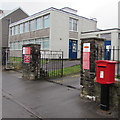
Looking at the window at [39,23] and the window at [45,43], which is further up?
the window at [39,23]

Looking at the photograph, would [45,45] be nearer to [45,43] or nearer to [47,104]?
[45,43]

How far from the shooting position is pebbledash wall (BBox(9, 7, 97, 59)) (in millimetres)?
16359

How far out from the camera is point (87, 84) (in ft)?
15.6

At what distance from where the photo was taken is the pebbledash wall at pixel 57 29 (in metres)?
16.4

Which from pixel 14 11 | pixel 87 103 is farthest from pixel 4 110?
pixel 14 11

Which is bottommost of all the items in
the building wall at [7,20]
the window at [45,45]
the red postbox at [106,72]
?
the red postbox at [106,72]

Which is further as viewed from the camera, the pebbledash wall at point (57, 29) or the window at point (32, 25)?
the window at point (32, 25)

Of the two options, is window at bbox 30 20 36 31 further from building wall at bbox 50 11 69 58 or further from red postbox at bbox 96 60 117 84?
red postbox at bbox 96 60 117 84

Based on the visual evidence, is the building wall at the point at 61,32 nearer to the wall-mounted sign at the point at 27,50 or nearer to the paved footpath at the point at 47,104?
the wall-mounted sign at the point at 27,50

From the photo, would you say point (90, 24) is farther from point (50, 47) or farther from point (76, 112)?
point (76, 112)

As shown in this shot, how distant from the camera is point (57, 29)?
54.6ft

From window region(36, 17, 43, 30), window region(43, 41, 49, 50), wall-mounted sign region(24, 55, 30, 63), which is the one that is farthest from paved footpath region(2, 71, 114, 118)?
window region(36, 17, 43, 30)

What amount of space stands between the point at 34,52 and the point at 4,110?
4.38 metres

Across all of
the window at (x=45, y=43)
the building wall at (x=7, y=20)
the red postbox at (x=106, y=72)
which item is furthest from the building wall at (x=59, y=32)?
the building wall at (x=7, y=20)
